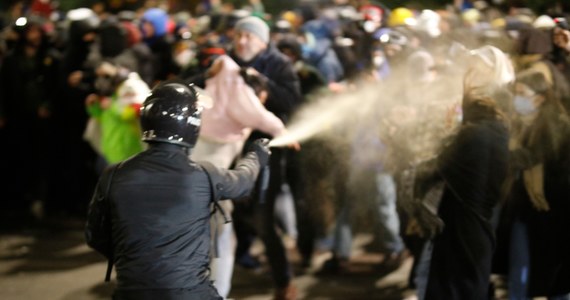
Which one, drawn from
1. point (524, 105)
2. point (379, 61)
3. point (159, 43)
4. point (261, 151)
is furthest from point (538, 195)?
point (159, 43)

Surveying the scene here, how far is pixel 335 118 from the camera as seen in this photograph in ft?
25.7

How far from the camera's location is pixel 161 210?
12.5 feet

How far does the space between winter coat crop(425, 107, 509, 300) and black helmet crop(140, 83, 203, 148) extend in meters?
1.79

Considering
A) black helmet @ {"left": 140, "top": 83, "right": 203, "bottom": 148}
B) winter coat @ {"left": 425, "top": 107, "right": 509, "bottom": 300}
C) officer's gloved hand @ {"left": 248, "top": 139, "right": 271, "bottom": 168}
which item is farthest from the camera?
winter coat @ {"left": 425, "top": 107, "right": 509, "bottom": 300}

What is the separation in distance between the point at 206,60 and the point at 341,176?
6.04ft

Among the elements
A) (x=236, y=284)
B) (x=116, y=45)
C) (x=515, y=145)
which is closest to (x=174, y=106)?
(x=515, y=145)

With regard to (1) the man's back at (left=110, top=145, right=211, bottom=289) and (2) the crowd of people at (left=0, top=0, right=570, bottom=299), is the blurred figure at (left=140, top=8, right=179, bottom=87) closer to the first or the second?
(2) the crowd of people at (left=0, top=0, right=570, bottom=299)

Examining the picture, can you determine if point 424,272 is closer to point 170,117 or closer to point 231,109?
point 231,109

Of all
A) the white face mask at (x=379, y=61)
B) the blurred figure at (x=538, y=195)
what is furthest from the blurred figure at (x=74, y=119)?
the blurred figure at (x=538, y=195)

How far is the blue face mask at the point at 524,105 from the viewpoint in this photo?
5827 millimetres

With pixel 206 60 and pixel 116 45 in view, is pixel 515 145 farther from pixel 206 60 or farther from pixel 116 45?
pixel 116 45

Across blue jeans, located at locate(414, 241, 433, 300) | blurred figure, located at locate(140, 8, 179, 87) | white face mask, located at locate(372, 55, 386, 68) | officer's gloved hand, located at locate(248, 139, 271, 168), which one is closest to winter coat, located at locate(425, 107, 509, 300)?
blue jeans, located at locate(414, 241, 433, 300)

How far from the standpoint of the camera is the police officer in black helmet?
3.79 meters

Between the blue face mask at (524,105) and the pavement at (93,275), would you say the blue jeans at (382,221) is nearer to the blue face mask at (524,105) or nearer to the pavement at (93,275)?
the pavement at (93,275)
